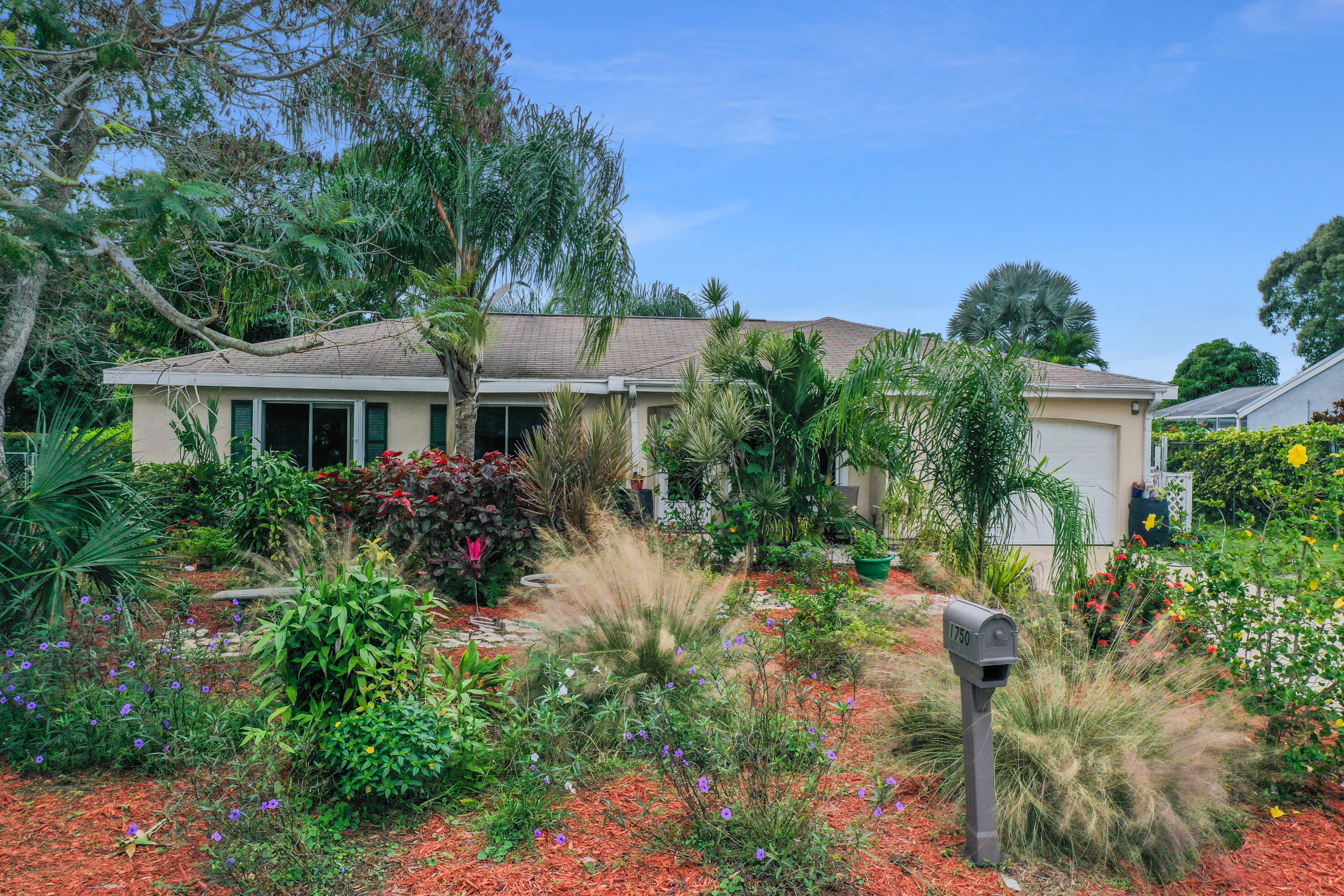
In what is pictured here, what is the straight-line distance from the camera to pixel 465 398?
11.2m

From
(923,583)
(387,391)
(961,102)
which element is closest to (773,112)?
(961,102)

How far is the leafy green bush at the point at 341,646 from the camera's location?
9.96 ft

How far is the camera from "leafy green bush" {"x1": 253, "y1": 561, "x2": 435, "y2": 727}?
3.04 metres

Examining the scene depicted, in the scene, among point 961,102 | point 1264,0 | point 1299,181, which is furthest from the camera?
point 1299,181

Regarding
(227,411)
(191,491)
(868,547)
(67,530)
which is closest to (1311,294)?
(868,547)

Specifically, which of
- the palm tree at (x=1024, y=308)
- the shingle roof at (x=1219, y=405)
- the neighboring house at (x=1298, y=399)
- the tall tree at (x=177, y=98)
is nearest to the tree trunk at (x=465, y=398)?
the tall tree at (x=177, y=98)

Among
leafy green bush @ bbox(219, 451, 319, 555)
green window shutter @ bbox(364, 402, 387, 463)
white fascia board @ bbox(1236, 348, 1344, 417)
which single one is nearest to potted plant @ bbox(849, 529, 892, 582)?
leafy green bush @ bbox(219, 451, 319, 555)

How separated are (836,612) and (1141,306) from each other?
1408 cm

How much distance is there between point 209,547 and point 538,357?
6.52 m

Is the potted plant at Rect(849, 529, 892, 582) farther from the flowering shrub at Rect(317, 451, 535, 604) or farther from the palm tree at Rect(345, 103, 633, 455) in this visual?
the palm tree at Rect(345, 103, 633, 455)

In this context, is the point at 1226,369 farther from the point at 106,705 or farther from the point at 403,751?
the point at 106,705

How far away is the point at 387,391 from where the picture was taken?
12.3 m

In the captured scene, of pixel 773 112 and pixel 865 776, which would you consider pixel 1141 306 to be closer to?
pixel 773 112

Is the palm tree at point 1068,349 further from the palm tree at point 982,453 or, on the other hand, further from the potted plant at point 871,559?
the palm tree at point 982,453
